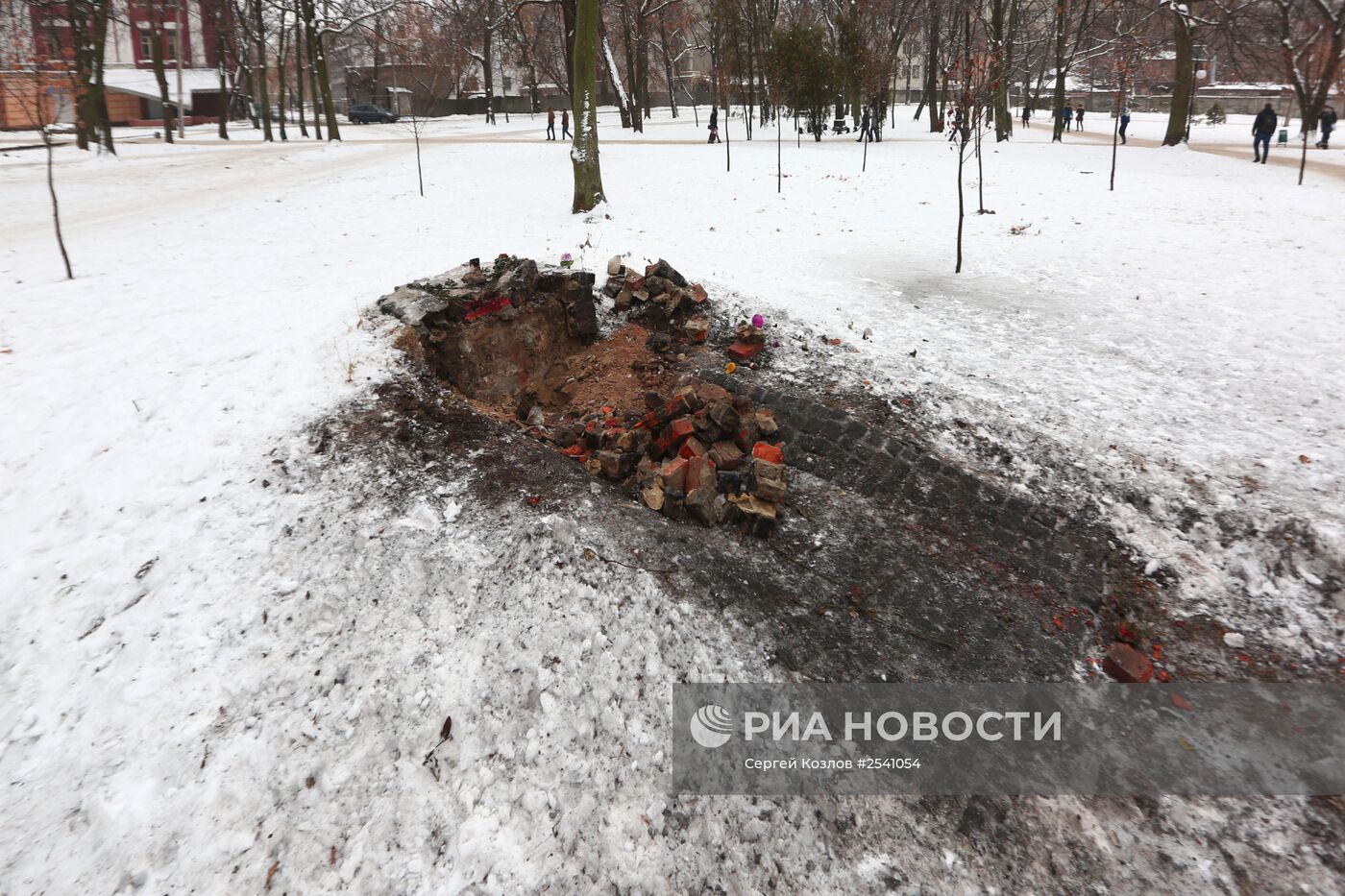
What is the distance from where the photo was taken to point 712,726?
3584mm

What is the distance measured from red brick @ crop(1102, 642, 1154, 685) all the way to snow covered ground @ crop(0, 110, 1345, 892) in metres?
0.72

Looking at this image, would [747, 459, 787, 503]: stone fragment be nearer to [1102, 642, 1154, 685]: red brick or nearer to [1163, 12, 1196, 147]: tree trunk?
[1102, 642, 1154, 685]: red brick

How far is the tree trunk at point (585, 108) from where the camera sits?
11500 mm

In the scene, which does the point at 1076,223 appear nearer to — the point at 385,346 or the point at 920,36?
the point at 385,346

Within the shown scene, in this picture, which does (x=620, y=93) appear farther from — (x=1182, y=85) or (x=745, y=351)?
(x=745, y=351)

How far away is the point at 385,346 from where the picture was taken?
6.25m

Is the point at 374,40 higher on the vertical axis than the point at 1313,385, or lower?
higher

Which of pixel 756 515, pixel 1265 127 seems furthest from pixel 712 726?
pixel 1265 127

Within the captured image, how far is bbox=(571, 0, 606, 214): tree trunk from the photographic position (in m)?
11.5

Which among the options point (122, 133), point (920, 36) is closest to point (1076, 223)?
point (122, 133)

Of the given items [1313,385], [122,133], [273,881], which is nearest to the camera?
[273,881]

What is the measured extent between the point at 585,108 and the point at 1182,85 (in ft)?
76.7

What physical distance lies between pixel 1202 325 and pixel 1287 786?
616 cm

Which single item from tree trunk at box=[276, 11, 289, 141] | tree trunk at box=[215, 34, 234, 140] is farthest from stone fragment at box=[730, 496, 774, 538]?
tree trunk at box=[215, 34, 234, 140]
